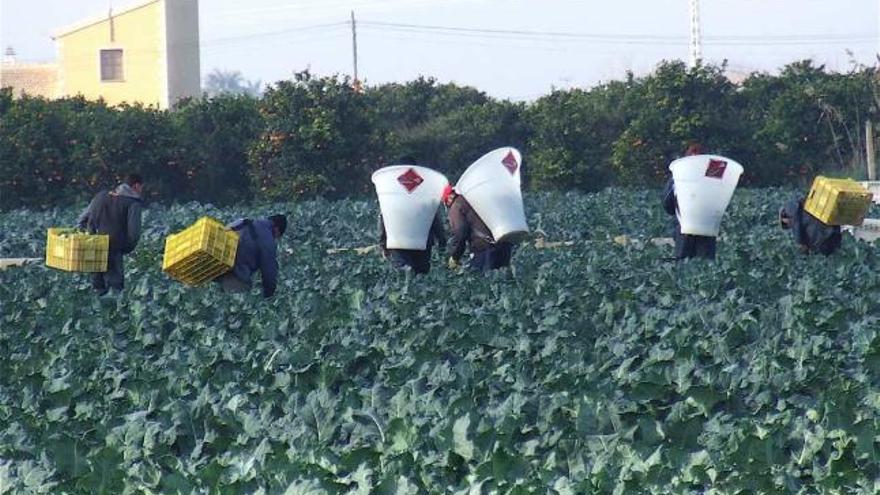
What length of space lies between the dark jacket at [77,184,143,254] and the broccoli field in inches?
32.4

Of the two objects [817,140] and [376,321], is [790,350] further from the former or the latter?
[817,140]

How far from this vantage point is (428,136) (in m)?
51.3

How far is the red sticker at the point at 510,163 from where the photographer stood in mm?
17453

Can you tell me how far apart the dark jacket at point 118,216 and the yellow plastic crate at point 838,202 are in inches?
272

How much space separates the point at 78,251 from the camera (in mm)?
17734

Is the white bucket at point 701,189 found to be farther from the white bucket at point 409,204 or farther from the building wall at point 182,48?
the building wall at point 182,48

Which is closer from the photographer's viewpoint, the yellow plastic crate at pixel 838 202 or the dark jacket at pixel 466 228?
the dark jacket at pixel 466 228

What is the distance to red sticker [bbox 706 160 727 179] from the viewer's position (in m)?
18.8

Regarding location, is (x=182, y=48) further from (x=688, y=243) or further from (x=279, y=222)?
(x=279, y=222)

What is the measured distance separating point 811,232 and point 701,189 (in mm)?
1291

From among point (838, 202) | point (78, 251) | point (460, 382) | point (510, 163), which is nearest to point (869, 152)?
point (838, 202)

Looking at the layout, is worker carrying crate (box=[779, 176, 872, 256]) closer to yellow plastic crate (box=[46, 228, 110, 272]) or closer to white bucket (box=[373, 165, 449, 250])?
white bucket (box=[373, 165, 449, 250])

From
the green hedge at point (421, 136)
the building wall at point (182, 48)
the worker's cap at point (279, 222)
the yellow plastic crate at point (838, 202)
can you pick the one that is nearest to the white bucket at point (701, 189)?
the yellow plastic crate at point (838, 202)

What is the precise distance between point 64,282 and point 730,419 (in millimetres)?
10143
